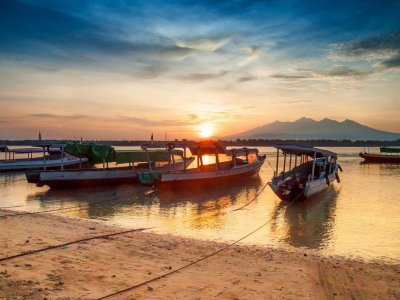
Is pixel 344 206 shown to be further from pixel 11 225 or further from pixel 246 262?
pixel 11 225

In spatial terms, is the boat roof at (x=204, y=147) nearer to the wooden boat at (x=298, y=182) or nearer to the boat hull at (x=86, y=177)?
the boat hull at (x=86, y=177)

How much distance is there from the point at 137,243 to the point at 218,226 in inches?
179

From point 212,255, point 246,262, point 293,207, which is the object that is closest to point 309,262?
point 246,262

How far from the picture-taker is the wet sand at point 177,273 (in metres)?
7.25

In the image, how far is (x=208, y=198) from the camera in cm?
2327

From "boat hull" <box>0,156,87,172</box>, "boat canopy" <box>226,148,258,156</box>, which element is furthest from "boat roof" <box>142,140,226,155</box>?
"boat hull" <box>0,156,87,172</box>

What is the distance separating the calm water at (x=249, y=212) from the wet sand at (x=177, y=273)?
1.94m

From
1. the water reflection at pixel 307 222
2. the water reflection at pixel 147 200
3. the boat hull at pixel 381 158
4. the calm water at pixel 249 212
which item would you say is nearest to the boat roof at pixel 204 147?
the water reflection at pixel 147 200

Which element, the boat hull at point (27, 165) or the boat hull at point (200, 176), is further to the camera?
the boat hull at point (27, 165)

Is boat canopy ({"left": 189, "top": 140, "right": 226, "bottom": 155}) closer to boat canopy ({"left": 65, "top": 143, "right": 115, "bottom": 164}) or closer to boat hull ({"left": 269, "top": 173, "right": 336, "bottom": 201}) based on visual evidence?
boat canopy ({"left": 65, "top": 143, "right": 115, "bottom": 164})

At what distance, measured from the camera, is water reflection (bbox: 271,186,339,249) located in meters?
13.0

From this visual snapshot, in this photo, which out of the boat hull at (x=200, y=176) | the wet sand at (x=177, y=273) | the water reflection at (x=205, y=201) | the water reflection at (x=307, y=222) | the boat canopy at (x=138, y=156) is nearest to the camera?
the wet sand at (x=177, y=273)

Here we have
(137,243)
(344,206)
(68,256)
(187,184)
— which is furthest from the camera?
(187,184)

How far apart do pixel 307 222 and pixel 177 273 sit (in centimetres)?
927
